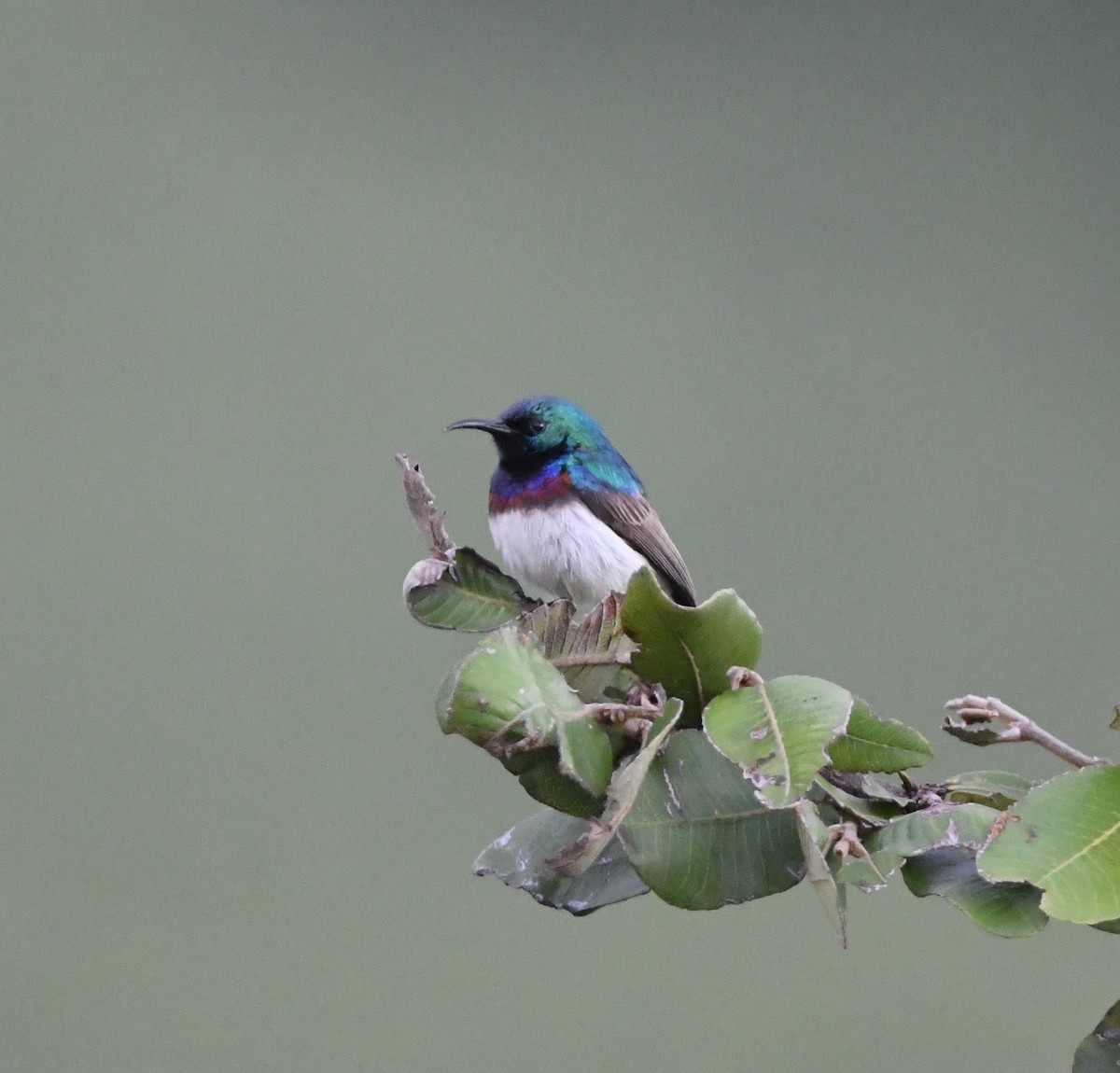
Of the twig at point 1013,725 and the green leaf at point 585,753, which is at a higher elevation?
the green leaf at point 585,753

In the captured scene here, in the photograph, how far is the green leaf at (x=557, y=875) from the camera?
0.64m

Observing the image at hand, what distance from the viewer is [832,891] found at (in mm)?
525

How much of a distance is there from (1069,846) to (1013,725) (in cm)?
10

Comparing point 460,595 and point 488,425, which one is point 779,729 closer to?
point 460,595

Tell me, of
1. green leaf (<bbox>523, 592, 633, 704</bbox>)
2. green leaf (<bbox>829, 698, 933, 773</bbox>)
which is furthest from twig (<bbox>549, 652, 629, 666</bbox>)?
green leaf (<bbox>829, 698, 933, 773</bbox>)

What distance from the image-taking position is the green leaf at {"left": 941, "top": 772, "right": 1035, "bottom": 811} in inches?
25.0

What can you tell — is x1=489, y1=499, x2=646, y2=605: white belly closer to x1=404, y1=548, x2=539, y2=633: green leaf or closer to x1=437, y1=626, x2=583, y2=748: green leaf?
x1=404, y1=548, x2=539, y2=633: green leaf

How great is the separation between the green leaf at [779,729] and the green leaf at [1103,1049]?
188 millimetres

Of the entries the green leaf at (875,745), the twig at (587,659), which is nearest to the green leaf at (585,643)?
the twig at (587,659)

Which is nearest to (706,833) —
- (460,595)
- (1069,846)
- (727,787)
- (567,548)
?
(727,787)

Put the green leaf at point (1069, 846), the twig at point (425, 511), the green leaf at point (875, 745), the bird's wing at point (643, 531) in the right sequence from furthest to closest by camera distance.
A: the bird's wing at point (643, 531), the twig at point (425, 511), the green leaf at point (875, 745), the green leaf at point (1069, 846)

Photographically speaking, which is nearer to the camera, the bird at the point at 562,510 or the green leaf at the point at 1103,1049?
the green leaf at the point at 1103,1049

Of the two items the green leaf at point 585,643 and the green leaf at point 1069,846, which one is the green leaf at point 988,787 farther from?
the green leaf at point 585,643

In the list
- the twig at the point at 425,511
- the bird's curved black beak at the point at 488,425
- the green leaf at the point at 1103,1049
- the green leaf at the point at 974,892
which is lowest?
the green leaf at the point at 1103,1049
